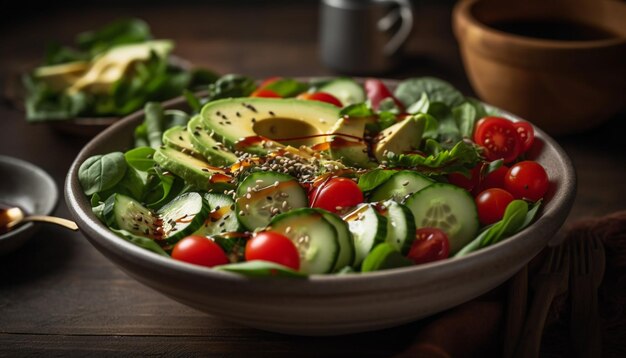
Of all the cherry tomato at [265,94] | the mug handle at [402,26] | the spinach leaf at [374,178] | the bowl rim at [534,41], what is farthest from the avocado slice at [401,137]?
the mug handle at [402,26]

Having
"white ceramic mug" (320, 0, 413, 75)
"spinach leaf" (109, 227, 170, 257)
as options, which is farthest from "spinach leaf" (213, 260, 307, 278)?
"white ceramic mug" (320, 0, 413, 75)

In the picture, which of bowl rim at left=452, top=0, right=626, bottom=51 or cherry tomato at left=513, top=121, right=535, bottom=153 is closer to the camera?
cherry tomato at left=513, top=121, right=535, bottom=153

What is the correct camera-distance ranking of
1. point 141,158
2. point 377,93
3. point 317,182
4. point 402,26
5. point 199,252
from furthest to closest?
point 402,26 < point 377,93 < point 141,158 < point 317,182 < point 199,252

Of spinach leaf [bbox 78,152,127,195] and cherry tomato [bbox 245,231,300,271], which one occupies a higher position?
cherry tomato [bbox 245,231,300,271]

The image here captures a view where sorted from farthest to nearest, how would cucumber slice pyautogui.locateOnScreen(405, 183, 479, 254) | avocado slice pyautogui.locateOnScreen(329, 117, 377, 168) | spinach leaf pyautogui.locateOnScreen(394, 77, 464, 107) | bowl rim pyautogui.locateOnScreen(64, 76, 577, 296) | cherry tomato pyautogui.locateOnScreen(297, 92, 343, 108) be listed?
spinach leaf pyautogui.locateOnScreen(394, 77, 464, 107) < cherry tomato pyautogui.locateOnScreen(297, 92, 343, 108) < avocado slice pyautogui.locateOnScreen(329, 117, 377, 168) < cucumber slice pyautogui.locateOnScreen(405, 183, 479, 254) < bowl rim pyautogui.locateOnScreen(64, 76, 577, 296)

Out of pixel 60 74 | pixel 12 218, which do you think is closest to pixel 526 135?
pixel 12 218

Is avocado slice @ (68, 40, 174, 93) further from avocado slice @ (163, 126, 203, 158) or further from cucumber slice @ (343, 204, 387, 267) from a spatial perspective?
cucumber slice @ (343, 204, 387, 267)

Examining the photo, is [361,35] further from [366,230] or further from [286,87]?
[366,230]
